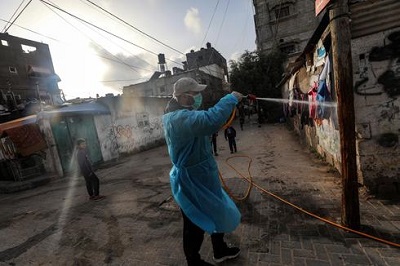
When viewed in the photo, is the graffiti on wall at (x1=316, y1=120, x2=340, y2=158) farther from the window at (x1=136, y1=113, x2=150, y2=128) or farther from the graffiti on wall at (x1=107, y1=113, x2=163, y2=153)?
the window at (x1=136, y1=113, x2=150, y2=128)

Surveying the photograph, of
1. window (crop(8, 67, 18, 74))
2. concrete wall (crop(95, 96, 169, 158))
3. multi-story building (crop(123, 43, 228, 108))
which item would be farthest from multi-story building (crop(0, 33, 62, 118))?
concrete wall (crop(95, 96, 169, 158))

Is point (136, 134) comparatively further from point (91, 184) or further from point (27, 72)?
point (27, 72)

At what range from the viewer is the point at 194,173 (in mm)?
2809

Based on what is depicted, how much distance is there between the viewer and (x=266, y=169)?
789 cm

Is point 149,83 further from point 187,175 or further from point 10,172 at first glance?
point 187,175

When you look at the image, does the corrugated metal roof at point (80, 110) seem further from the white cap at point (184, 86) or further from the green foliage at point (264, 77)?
the green foliage at point (264, 77)

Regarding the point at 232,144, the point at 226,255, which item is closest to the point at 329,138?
the point at 226,255

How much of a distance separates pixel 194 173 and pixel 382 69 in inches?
162

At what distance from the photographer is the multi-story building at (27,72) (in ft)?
90.5

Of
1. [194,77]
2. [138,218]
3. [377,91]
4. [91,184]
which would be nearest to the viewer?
[377,91]

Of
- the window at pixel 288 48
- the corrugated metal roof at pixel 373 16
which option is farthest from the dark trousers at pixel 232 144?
the window at pixel 288 48

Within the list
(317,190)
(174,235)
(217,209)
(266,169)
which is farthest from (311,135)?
(217,209)

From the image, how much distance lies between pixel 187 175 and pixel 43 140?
39.4ft

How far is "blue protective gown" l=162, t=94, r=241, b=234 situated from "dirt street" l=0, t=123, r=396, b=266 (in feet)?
3.13
